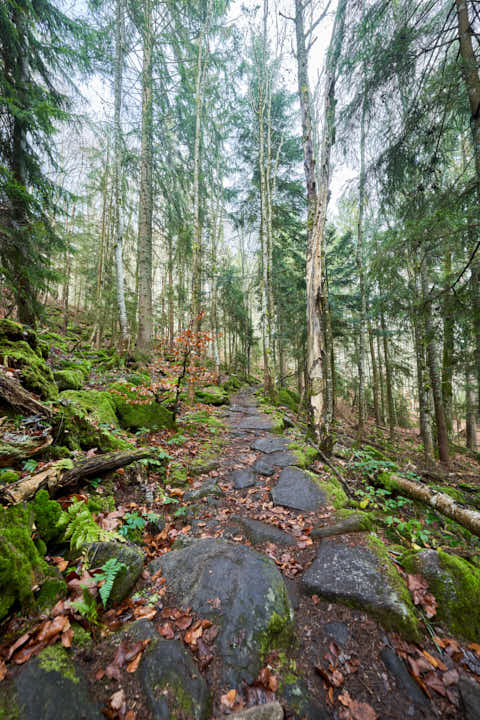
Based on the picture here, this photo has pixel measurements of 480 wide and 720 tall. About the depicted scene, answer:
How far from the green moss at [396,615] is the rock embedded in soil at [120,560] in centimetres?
199

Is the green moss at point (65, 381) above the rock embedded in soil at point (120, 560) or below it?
above

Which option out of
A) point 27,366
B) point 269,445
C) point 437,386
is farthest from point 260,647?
point 437,386

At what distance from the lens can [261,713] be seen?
141 cm

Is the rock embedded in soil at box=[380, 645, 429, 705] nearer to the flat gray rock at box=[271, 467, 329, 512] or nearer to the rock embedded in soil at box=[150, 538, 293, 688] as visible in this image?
the rock embedded in soil at box=[150, 538, 293, 688]

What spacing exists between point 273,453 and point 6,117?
10.1m

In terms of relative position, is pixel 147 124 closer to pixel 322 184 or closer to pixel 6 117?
pixel 6 117

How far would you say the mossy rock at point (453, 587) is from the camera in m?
1.93

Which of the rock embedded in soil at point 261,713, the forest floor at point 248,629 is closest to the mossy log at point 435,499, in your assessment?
the forest floor at point 248,629

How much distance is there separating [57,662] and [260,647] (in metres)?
1.26

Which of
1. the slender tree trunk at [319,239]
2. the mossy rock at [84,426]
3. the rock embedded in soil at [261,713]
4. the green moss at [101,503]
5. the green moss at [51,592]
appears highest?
the slender tree trunk at [319,239]

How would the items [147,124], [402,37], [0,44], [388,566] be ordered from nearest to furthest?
[388,566]
[402,37]
[0,44]
[147,124]

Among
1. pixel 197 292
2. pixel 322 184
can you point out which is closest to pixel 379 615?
pixel 322 184

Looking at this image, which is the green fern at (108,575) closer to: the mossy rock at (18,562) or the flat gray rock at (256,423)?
the mossy rock at (18,562)

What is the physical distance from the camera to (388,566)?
2273 millimetres
